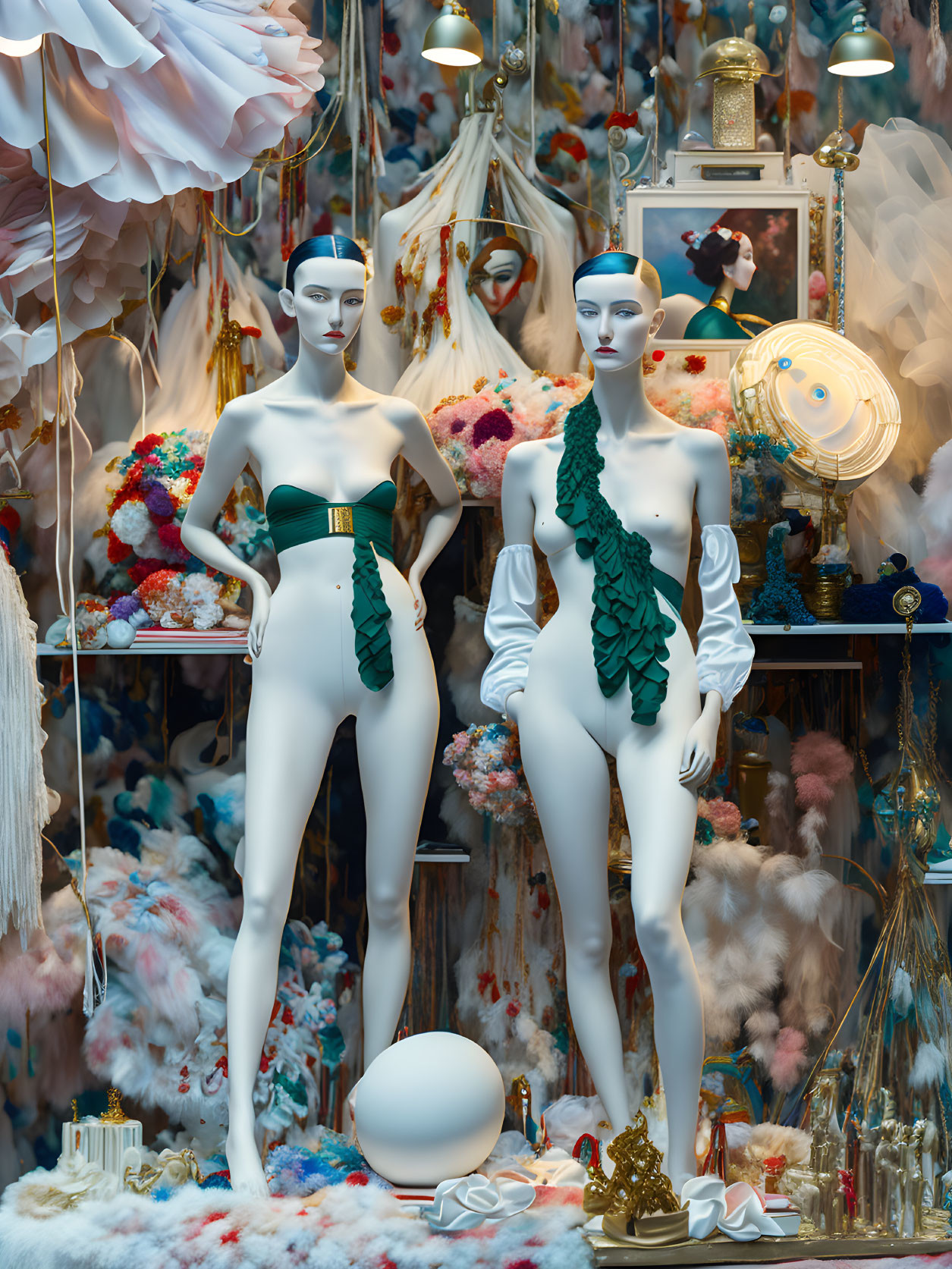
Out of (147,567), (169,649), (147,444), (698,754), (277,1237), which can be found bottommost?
(277,1237)

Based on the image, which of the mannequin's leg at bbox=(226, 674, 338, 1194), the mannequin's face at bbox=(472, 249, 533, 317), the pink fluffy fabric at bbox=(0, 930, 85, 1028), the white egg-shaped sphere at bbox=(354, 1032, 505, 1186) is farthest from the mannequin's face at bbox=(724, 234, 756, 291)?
the pink fluffy fabric at bbox=(0, 930, 85, 1028)

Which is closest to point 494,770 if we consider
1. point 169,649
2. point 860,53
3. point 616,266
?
point 169,649

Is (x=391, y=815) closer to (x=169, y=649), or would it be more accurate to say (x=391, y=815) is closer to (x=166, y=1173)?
(x=169, y=649)

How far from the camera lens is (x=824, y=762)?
15.3 ft

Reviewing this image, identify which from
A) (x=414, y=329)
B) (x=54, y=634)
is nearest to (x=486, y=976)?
(x=54, y=634)

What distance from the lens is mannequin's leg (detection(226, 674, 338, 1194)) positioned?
3.66m

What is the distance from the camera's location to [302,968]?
4.58 m

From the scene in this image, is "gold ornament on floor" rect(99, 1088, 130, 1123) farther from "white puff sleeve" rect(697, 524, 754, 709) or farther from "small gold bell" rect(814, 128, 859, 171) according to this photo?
"small gold bell" rect(814, 128, 859, 171)

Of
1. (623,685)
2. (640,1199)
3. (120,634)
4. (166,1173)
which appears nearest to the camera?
(640,1199)

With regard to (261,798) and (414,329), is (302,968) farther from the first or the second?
(414,329)

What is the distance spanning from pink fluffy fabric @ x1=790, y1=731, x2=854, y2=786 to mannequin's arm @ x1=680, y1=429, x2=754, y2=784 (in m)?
1.02

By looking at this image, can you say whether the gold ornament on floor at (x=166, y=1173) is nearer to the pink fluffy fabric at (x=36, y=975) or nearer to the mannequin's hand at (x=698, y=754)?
the pink fluffy fabric at (x=36, y=975)

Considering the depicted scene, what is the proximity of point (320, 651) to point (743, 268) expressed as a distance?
6.58 feet

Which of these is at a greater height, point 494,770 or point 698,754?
point 698,754
